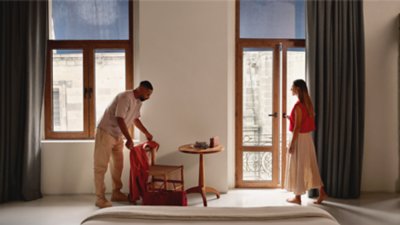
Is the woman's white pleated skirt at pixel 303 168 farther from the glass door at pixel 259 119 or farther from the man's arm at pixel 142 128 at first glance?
the man's arm at pixel 142 128

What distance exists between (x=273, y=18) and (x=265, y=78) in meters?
0.72

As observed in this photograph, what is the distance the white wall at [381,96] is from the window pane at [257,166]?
112 centimetres

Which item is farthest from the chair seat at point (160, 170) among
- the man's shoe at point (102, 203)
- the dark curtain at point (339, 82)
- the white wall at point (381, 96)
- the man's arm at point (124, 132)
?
the white wall at point (381, 96)

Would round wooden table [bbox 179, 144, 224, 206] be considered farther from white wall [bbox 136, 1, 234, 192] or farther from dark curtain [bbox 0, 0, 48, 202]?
dark curtain [bbox 0, 0, 48, 202]

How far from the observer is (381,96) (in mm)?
4734

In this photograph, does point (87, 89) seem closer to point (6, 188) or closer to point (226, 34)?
point (6, 188)

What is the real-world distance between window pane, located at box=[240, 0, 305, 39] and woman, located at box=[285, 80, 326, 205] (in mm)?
956

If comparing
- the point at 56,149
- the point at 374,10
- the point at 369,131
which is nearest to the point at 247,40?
the point at 374,10

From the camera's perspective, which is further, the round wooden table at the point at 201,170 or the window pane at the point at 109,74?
the window pane at the point at 109,74

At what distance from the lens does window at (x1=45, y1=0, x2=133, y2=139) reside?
4.79 metres

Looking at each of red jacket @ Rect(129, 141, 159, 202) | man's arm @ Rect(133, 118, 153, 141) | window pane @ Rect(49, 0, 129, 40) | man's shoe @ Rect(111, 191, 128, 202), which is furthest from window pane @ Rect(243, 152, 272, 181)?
window pane @ Rect(49, 0, 129, 40)

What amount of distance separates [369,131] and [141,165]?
2.68 m

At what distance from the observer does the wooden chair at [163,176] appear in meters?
3.99

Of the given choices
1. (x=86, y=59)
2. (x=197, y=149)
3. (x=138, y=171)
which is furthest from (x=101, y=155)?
(x=86, y=59)
